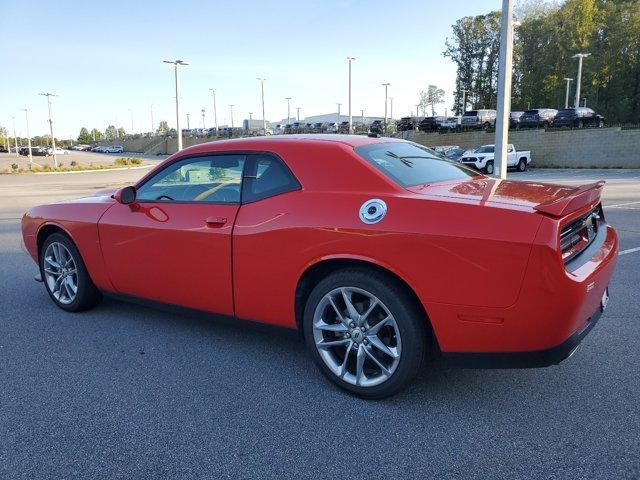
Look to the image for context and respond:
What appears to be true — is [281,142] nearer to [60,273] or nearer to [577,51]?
[60,273]

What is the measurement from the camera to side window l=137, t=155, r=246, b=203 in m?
3.74

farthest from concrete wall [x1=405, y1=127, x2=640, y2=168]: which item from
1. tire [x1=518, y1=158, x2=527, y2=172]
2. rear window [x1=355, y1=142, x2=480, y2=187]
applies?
rear window [x1=355, y1=142, x2=480, y2=187]

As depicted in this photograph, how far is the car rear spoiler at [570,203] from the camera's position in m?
2.66

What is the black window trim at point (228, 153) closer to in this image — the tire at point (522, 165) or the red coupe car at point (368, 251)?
the red coupe car at point (368, 251)

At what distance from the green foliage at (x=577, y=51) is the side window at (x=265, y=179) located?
230 feet

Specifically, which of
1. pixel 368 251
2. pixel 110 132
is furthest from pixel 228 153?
pixel 110 132

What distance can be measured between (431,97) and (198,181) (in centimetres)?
9758

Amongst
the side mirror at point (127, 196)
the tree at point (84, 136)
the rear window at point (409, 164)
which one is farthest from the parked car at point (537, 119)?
the tree at point (84, 136)

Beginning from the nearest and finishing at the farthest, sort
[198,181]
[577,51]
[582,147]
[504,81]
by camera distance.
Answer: [198,181], [504,81], [582,147], [577,51]

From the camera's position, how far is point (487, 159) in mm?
30812

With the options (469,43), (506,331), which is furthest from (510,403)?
(469,43)

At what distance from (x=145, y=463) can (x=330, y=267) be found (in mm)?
1463

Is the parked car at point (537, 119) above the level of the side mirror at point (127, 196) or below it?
above

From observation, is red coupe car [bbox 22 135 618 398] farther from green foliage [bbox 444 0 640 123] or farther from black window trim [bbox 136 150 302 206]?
green foliage [bbox 444 0 640 123]
